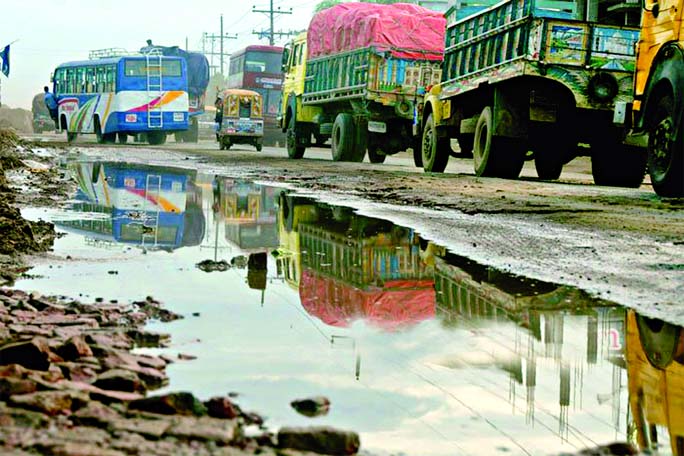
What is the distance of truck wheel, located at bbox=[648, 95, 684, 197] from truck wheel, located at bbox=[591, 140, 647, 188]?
12.8 feet

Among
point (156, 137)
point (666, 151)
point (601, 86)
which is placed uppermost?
point (601, 86)

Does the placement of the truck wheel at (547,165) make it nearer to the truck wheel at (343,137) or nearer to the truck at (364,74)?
the truck at (364,74)

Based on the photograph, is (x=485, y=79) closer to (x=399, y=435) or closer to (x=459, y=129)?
(x=459, y=129)

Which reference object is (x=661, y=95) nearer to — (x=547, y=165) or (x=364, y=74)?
(x=547, y=165)

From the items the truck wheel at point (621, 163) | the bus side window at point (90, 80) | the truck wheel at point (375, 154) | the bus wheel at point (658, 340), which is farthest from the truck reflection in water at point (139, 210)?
the bus side window at point (90, 80)

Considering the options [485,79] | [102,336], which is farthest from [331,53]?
[102,336]

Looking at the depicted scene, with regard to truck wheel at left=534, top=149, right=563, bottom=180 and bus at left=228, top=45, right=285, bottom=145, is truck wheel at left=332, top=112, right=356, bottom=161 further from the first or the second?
bus at left=228, top=45, right=285, bottom=145

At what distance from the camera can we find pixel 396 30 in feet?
69.6

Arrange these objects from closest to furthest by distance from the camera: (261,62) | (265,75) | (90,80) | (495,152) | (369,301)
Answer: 1. (369,301)
2. (495,152)
3. (90,80)
4. (265,75)
5. (261,62)

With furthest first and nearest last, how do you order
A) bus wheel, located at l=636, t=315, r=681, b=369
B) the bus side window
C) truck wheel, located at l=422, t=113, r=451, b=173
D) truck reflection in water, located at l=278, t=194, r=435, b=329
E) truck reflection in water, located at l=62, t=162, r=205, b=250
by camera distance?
the bus side window → truck wheel, located at l=422, t=113, r=451, b=173 → truck reflection in water, located at l=62, t=162, r=205, b=250 → truck reflection in water, located at l=278, t=194, r=435, b=329 → bus wheel, located at l=636, t=315, r=681, b=369

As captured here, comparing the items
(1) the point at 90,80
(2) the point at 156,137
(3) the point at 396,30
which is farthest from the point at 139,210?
(2) the point at 156,137

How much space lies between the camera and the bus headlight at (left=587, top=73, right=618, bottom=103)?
1308 centimetres

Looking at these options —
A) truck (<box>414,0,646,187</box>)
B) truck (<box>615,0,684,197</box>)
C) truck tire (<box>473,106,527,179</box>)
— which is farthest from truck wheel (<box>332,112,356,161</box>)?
truck (<box>615,0,684,197</box>)

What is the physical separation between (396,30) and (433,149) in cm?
404
